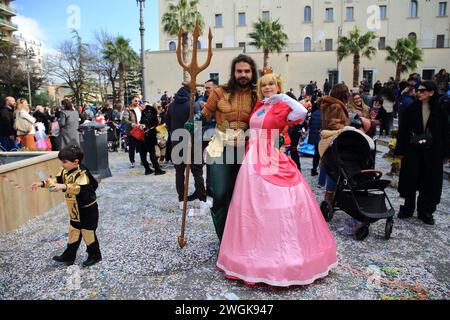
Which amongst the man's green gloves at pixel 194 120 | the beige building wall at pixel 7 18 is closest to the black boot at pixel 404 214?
the man's green gloves at pixel 194 120

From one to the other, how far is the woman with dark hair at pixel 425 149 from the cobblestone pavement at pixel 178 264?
0.36m

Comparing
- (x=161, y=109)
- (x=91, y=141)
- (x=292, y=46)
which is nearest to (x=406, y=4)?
(x=292, y=46)

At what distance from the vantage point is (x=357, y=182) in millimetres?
4289

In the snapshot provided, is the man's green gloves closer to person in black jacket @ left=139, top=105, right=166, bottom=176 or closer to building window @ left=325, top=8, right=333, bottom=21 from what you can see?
person in black jacket @ left=139, top=105, right=166, bottom=176

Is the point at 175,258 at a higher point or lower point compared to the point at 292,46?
lower

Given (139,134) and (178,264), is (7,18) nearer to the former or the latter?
(139,134)

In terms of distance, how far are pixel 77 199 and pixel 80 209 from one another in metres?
0.11

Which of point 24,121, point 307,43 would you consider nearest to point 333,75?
point 307,43

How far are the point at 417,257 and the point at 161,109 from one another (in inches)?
335

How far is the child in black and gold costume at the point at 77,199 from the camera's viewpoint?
325cm

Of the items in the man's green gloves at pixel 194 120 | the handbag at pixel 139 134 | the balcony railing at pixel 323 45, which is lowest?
the handbag at pixel 139 134

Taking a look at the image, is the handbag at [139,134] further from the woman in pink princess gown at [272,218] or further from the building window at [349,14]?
the building window at [349,14]

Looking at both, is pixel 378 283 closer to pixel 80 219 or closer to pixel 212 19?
pixel 80 219
